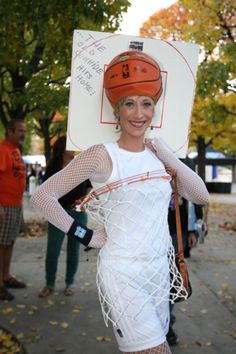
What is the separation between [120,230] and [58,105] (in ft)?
23.1

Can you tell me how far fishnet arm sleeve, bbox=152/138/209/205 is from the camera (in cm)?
231

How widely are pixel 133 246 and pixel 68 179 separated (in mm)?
440

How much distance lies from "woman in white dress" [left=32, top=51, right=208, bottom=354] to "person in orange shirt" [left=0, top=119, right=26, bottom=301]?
9.28 feet

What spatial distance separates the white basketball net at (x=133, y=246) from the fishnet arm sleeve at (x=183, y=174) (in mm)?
159

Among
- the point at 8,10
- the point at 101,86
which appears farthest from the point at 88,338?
the point at 8,10

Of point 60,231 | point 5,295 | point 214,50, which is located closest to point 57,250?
point 60,231

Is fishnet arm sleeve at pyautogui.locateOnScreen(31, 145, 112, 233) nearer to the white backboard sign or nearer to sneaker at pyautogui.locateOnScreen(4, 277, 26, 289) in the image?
the white backboard sign

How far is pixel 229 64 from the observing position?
8.48m

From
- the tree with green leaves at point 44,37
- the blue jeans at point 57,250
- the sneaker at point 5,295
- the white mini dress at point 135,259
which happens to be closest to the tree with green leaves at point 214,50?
the tree with green leaves at point 44,37

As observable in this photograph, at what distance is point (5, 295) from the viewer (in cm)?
490

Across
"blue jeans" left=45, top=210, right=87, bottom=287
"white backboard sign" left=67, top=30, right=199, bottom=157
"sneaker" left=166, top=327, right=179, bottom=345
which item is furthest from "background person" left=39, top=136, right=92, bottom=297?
"white backboard sign" left=67, top=30, right=199, bottom=157

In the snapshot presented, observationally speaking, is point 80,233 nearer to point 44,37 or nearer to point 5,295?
point 5,295

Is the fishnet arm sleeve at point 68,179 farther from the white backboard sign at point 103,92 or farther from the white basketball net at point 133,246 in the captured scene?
the white backboard sign at point 103,92

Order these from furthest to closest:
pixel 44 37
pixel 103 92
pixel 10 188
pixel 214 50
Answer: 1. pixel 214 50
2. pixel 44 37
3. pixel 10 188
4. pixel 103 92
